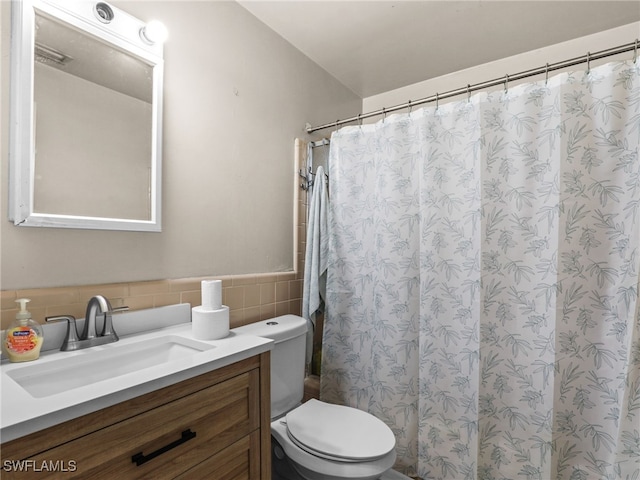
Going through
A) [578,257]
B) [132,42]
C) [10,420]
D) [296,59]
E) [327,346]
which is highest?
[296,59]

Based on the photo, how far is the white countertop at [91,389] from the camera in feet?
2.03

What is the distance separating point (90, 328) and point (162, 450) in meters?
0.47

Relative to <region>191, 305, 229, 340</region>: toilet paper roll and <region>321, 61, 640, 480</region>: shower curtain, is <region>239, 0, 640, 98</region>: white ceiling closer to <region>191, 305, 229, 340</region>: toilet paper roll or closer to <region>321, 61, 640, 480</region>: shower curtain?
<region>321, 61, 640, 480</region>: shower curtain

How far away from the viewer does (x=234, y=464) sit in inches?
39.3

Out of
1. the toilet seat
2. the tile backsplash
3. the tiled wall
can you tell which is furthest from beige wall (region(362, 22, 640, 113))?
the toilet seat

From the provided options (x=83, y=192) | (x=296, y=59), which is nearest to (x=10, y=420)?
(x=83, y=192)

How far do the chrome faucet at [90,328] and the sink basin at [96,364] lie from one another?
0.11 feet

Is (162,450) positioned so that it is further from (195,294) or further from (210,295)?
(195,294)

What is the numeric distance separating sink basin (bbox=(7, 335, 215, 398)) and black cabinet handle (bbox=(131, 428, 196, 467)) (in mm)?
203

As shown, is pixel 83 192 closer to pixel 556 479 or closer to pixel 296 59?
pixel 296 59

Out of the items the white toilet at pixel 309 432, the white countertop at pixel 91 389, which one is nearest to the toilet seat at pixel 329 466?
the white toilet at pixel 309 432

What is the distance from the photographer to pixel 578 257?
4.44 ft

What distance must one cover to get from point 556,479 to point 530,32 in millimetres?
2216

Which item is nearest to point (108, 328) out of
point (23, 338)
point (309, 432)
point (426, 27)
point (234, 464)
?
point (23, 338)
